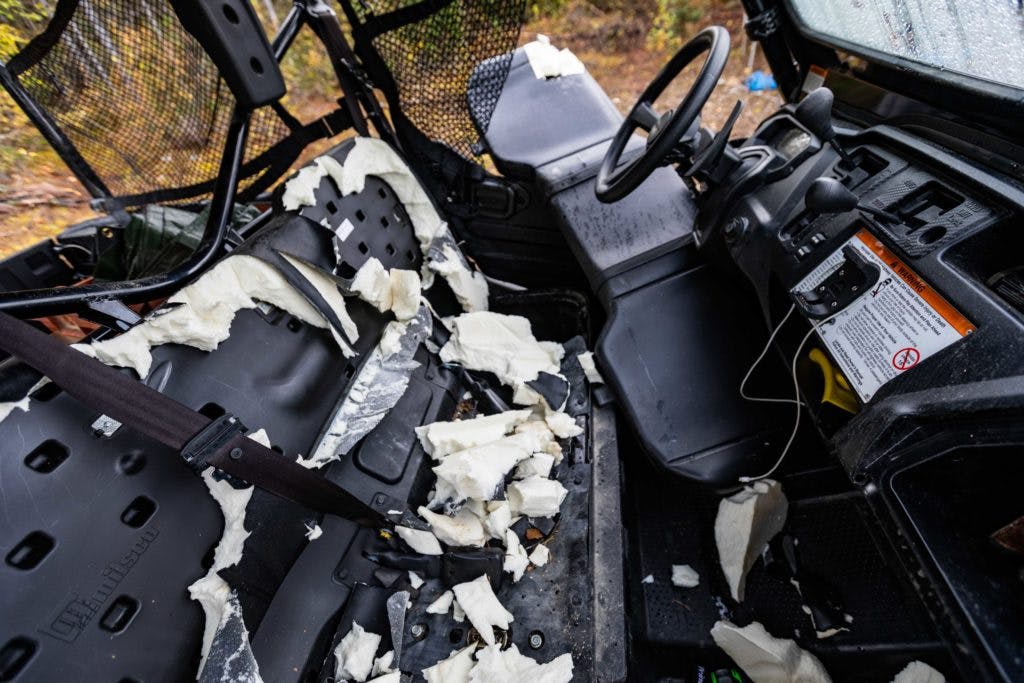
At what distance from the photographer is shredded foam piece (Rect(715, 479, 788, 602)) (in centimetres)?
143

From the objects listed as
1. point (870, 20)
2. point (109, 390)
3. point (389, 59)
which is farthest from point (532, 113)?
point (109, 390)

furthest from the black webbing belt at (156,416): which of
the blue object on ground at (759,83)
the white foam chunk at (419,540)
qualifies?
the blue object on ground at (759,83)

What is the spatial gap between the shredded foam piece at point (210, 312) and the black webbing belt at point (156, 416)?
0.15m

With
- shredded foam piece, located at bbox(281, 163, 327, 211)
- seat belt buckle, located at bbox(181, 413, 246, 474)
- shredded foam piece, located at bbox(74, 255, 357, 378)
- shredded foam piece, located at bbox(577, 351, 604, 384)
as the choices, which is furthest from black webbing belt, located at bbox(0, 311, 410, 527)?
shredded foam piece, located at bbox(577, 351, 604, 384)

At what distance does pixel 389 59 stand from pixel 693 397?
141 cm

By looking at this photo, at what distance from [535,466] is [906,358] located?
0.91 m

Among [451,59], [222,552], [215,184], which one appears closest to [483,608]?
[222,552]

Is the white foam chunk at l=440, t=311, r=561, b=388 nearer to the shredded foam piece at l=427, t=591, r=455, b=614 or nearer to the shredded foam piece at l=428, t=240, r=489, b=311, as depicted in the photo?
the shredded foam piece at l=428, t=240, r=489, b=311

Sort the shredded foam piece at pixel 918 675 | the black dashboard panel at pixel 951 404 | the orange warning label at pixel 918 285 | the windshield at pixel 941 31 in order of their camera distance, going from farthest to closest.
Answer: the shredded foam piece at pixel 918 675, the windshield at pixel 941 31, the orange warning label at pixel 918 285, the black dashboard panel at pixel 951 404

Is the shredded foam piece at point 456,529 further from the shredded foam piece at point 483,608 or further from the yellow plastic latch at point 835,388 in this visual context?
the yellow plastic latch at point 835,388

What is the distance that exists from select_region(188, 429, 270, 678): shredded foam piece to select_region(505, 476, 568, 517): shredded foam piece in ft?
2.14

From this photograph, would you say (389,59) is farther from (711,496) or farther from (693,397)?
(711,496)

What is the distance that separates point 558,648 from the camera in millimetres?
1175

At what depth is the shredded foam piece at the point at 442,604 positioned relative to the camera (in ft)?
4.22
